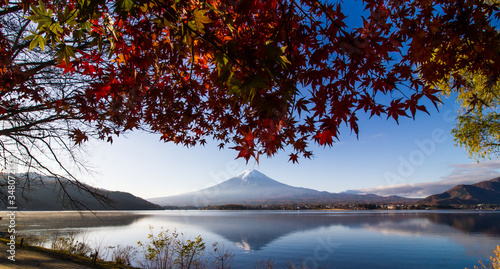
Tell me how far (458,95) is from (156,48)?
45.2 feet

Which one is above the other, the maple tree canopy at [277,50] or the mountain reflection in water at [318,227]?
the maple tree canopy at [277,50]

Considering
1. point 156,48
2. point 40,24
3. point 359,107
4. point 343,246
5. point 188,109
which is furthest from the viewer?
point 343,246

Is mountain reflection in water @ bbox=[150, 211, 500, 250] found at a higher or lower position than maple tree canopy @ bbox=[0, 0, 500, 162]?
lower

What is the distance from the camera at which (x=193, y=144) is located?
262 inches

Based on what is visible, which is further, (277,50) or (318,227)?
(318,227)

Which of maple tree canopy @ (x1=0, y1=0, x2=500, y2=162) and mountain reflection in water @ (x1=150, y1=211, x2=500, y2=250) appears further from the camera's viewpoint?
mountain reflection in water @ (x1=150, y1=211, x2=500, y2=250)

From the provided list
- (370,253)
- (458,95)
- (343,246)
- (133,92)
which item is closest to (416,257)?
(370,253)

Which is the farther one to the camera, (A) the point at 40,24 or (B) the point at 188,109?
(B) the point at 188,109

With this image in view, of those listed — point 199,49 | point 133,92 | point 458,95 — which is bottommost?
point 133,92

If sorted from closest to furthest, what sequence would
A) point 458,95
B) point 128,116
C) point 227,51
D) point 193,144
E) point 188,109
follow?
point 227,51 < point 128,116 < point 188,109 < point 193,144 < point 458,95

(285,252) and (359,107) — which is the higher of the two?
(359,107)

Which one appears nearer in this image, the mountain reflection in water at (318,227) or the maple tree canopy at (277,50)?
the maple tree canopy at (277,50)

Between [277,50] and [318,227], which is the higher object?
[277,50]

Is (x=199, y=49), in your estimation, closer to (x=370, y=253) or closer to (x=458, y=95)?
(x=458, y=95)
